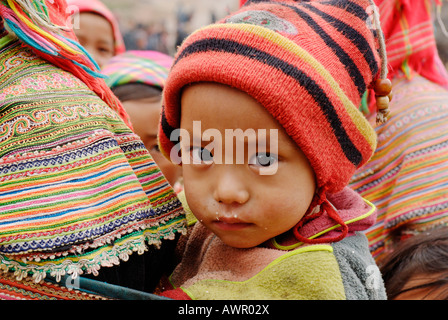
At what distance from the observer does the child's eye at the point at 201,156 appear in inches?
49.3

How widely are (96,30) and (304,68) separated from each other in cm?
250

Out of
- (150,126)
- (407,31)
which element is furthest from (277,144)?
(407,31)

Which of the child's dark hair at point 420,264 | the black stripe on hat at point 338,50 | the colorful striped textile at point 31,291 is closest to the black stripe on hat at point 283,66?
the black stripe on hat at point 338,50

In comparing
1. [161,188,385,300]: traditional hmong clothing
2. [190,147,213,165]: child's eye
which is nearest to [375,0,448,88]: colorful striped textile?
[161,188,385,300]: traditional hmong clothing

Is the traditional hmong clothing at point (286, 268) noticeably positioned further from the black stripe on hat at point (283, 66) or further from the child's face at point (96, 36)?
the child's face at point (96, 36)

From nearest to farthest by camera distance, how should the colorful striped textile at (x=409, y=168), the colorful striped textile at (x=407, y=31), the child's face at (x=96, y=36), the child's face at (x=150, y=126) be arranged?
the colorful striped textile at (x=409, y=168)
the colorful striped textile at (x=407, y=31)
the child's face at (x=150, y=126)
the child's face at (x=96, y=36)

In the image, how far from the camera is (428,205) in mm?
2068

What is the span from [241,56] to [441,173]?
1.26 meters

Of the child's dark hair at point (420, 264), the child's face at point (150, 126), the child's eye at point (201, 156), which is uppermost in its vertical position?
the child's eye at point (201, 156)

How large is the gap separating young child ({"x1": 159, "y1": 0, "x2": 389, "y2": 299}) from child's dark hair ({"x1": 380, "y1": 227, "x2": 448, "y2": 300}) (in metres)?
0.52

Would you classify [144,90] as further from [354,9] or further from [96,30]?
[354,9]

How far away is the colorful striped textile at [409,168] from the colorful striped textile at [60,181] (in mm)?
1237

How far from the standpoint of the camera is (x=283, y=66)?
1208 mm
